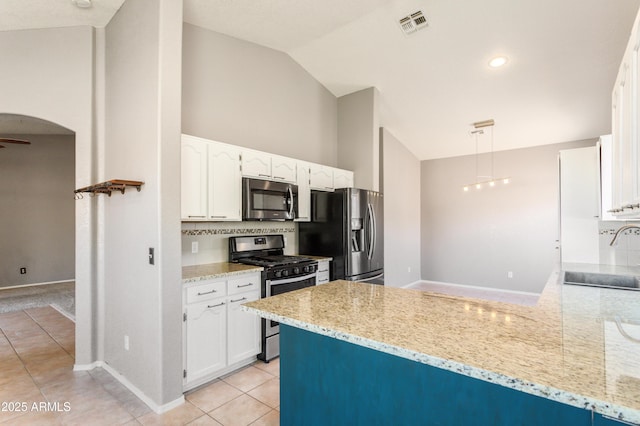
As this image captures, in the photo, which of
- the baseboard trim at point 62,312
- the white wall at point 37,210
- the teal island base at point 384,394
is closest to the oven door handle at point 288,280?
the teal island base at point 384,394

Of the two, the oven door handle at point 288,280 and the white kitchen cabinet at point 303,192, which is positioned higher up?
the white kitchen cabinet at point 303,192

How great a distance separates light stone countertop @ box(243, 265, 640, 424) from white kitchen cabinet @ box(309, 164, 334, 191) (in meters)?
2.40

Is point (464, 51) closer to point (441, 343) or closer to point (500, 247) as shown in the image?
point (441, 343)

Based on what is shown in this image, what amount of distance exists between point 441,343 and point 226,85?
3.53 meters

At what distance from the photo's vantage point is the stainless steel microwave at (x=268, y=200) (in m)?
3.27

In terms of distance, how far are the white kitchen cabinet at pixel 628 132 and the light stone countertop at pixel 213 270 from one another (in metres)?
2.67


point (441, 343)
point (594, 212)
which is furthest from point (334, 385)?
point (594, 212)

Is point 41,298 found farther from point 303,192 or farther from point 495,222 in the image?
point 495,222

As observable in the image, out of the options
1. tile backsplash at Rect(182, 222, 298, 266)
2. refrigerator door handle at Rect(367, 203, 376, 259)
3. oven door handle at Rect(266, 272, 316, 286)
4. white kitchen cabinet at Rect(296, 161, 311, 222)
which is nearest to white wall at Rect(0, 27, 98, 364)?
tile backsplash at Rect(182, 222, 298, 266)

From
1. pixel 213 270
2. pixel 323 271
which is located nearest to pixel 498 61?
pixel 323 271

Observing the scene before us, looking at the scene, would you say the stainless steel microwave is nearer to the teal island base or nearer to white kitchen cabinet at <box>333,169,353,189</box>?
white kitchen cabinet at <box>333,169,353,189</box>

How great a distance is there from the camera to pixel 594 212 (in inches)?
120

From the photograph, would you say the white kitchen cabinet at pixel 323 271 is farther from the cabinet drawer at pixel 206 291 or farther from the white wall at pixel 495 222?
the white wall at pixel 495 222

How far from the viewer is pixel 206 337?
8.82 ft
